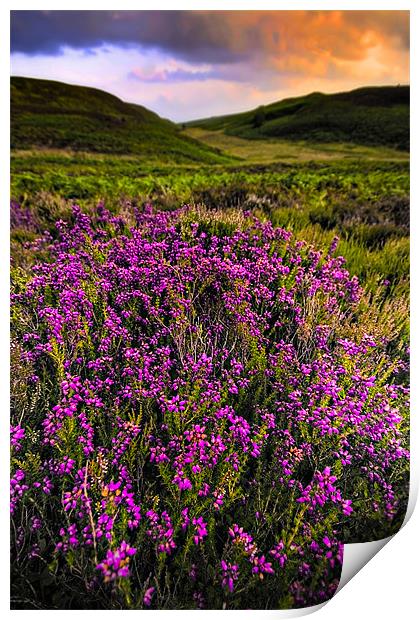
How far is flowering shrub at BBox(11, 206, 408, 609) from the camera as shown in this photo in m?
1.40

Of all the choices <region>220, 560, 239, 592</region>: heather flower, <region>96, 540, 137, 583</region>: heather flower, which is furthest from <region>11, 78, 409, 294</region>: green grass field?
<region>96, 540, 137, 583</region>: heather flower

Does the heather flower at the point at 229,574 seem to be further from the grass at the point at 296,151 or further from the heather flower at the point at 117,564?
the grass at the point at 296,151

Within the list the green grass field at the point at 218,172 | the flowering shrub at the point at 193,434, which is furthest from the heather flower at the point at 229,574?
the green grass field at the point at 218,172

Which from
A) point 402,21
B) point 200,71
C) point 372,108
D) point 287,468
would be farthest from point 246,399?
point 372,108

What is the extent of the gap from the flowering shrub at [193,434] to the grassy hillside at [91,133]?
3.99 meters

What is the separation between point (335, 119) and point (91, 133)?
4736mm

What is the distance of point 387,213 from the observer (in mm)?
4613

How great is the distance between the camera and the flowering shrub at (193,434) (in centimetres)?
140

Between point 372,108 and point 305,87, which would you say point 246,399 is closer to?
point 305,87

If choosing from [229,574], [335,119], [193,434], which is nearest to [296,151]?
[335,119]

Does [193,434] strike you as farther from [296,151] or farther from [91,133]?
[91,133]

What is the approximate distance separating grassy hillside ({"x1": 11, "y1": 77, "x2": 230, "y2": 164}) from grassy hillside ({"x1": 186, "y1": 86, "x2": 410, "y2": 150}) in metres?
1.09

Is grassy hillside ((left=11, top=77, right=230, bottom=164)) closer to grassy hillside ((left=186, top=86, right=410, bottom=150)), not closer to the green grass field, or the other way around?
the green grass field
